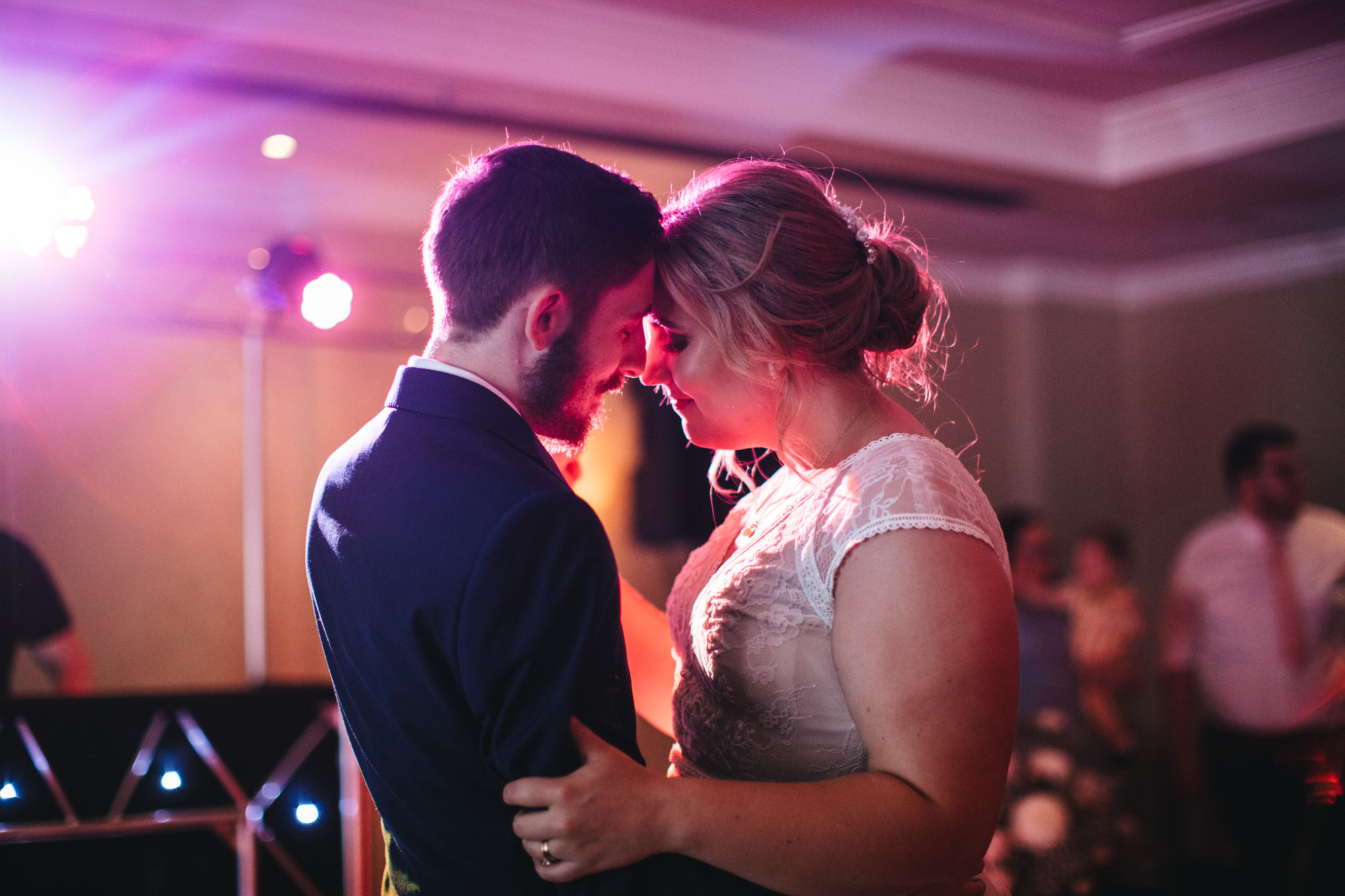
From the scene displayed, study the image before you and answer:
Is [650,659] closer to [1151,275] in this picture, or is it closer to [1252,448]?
[1252,448]

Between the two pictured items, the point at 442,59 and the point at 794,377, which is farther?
the point at 442,59

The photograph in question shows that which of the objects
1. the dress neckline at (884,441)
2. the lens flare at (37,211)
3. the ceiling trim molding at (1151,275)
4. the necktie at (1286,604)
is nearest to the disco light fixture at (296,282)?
the lens flare at (37,211)

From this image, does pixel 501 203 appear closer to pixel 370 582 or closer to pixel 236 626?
pixel 370 582

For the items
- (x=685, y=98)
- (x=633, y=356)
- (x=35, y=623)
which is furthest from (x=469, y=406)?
(x=685, y=98)

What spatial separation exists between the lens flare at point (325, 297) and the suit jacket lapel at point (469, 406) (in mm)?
2197

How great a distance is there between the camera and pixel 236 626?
4.05 m

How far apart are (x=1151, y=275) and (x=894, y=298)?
222 inches

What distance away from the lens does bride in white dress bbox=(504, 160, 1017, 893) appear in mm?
1091

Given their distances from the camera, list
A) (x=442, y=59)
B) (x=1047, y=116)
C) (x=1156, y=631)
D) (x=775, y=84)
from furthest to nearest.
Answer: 1. (x=1156, y=631)
2. (x=1047, y=116)
3. (x=775, y=84)
4. (x=442, y=59)

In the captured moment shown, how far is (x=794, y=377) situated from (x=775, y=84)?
8.50ft

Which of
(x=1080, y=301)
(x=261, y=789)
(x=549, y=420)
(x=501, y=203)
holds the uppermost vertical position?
(x=1080, y=301)

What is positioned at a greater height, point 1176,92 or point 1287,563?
point 1176,92

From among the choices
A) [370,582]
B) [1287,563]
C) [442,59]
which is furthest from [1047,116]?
[370,582]

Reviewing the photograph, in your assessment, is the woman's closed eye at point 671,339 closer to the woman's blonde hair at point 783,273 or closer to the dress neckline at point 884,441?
the woman's blonde hair at point 783,273
